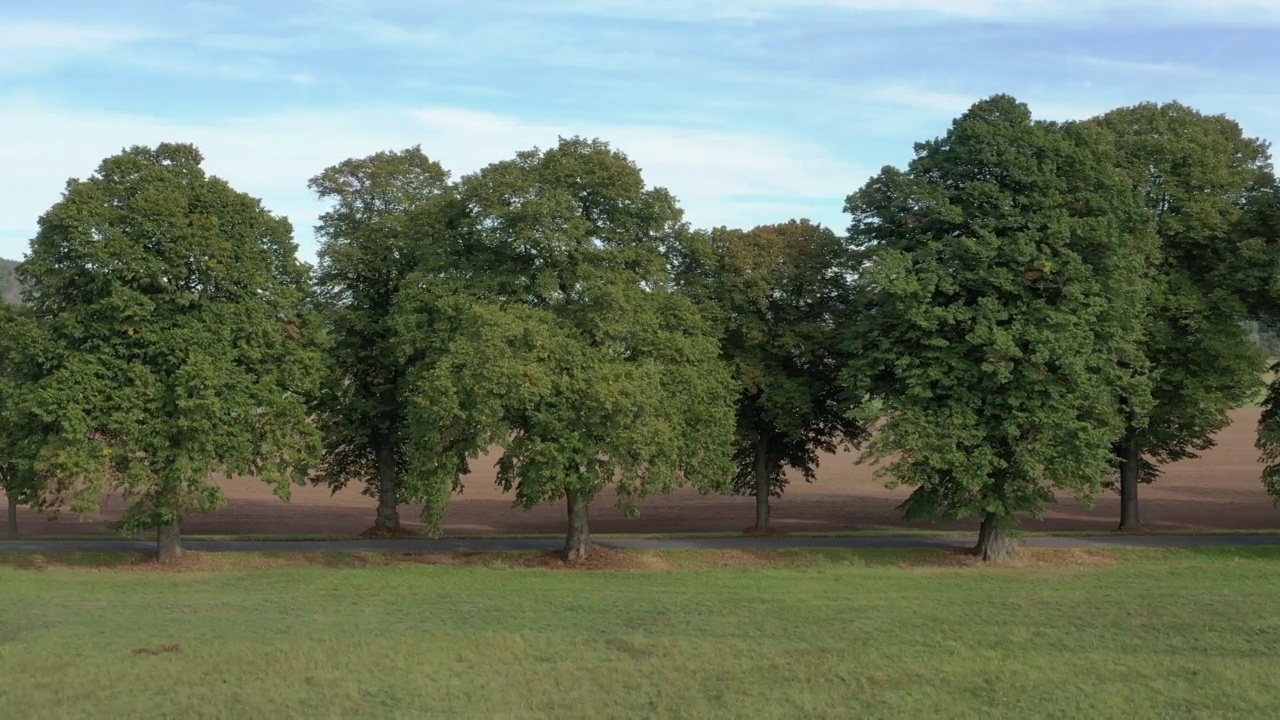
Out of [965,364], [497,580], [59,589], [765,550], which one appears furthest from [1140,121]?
[59,589]

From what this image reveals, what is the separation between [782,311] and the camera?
44.4 metres

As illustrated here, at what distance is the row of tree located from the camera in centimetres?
3544

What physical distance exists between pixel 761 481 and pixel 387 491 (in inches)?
604

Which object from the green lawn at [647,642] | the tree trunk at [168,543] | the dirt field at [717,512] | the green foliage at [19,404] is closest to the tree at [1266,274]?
the green lawn at [647,642]

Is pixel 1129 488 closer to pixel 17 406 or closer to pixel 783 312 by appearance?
pixel 783 312

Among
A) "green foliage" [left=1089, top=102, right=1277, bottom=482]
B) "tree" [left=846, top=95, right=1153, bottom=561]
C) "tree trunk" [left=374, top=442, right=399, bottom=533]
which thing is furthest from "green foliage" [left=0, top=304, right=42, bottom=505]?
"green foliage" [left=1089, top=102, right=1277, bottom=482]

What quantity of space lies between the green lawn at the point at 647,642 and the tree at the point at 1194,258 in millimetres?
7699

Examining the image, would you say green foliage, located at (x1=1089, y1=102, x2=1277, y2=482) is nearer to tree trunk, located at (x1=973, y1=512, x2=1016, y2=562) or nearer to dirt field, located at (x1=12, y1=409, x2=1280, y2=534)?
tree trunk, located at (x1=973, y1=512, x2=1016, y2=562)

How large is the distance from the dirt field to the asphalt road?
4.89 metres

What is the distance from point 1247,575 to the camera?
110ft

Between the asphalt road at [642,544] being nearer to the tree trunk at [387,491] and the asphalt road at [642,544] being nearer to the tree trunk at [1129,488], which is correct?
the tree trunk at [387,491]

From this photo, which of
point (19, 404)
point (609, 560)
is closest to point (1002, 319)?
point (609, 560)

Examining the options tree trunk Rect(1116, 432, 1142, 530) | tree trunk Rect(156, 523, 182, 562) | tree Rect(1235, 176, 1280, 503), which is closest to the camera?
tree trunk Rect(156, 523, 182, 562)

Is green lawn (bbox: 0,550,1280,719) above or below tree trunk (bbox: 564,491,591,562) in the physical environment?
below
